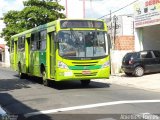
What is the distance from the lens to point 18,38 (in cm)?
2894

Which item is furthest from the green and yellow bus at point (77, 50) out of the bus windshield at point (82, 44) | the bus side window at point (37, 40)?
the bus side window at point (37, 40)

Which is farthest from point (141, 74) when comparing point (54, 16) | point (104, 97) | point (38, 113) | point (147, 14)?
point (54, 16)

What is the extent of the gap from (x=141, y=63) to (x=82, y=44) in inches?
357

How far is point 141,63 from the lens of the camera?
26531 millimetres

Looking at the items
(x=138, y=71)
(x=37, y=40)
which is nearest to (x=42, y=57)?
(x=37, y=40)

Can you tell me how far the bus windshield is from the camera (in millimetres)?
18172

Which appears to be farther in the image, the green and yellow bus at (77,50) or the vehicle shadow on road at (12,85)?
the vehicle shadow on road at (12,85)

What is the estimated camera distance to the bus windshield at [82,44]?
59.6 ft

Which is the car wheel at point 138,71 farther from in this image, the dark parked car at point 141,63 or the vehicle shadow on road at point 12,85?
the vehicle shadow on road at point 12,85

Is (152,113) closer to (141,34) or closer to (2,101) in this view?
(2,101)

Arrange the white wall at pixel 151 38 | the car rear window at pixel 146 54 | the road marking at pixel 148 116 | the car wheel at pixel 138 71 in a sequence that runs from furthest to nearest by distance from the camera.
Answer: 1. the white wall at pixel 151 38
2. the car rear window at pixel 146 54
3. the car wheel at pixel 138 71
4. the road marking at pixel 148 116

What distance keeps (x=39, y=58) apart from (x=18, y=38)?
7.61 metres

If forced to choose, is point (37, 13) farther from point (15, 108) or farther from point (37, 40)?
point (15, 108)

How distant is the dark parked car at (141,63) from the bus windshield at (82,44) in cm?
802
